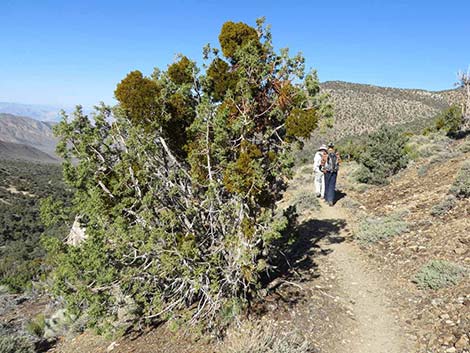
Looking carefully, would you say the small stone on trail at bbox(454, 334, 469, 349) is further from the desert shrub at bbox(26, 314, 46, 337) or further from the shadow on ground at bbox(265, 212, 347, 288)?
the desert shrub at bbox(26, 314, 46, 337)

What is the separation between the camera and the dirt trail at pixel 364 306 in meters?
5.71

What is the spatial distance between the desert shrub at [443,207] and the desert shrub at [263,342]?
6.05 m

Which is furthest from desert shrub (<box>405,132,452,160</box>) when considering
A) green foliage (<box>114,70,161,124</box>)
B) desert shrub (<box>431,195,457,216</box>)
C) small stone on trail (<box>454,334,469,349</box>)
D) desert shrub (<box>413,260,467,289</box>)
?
green foliage (<box>114,70,161,124</box>)

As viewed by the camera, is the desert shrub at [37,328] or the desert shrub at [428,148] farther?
the desert shrub at [428,148]

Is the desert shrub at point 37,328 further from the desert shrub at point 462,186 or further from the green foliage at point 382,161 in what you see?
the green foliage at point 382,161

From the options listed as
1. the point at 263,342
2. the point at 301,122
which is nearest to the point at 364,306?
the point at 263,342

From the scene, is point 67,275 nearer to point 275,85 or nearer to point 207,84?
point 207,84

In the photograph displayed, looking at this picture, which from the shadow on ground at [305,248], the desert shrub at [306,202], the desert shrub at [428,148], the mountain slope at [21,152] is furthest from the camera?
the mountain slope at [21,152]

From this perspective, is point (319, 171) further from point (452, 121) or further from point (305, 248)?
point (452, 121)

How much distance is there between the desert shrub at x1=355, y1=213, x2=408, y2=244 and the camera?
974 centimetres

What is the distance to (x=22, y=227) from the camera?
119 feet

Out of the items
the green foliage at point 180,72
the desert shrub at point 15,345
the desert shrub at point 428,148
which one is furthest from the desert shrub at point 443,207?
the desert shrub at point 15,345

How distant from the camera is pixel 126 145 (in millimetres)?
5879

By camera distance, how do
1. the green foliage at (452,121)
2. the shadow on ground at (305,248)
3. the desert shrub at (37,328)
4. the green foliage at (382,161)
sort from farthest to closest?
the green foliage at (452,121) < the green foliage at (382,161) < the desert shrub at (37,328) < the shadow on ground at (305,248)
